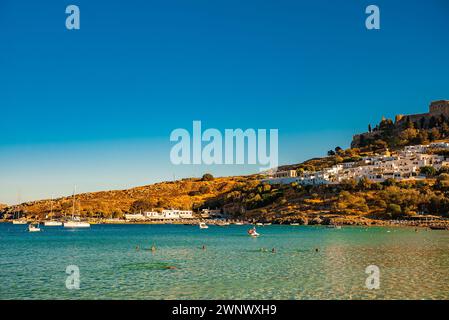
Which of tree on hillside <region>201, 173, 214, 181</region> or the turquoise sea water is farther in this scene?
tree on hillside <region>201, 173, 214, 181</region>

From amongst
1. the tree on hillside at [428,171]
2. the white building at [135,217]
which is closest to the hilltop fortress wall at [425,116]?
the tree on hillside at [428,171]

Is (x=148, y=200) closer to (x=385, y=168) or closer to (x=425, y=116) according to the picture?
(x=385, y=168)

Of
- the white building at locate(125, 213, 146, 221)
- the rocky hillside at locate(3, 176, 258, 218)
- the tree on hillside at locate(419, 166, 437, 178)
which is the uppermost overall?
the tree on hillside at locate(419, 166, 437, 178)

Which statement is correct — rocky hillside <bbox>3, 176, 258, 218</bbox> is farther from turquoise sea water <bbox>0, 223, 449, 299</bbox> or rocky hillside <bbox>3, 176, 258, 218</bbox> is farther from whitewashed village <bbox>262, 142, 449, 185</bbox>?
turquoise sea water <bbox>0, 223, 449, 299</bbox>

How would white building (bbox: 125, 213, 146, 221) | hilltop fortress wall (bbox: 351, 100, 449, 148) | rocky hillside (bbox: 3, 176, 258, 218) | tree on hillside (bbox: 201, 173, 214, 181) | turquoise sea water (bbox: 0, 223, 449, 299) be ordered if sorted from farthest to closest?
tree on hillside (bbox: 201, 173, 214, 181)
hilltop fortress wall (bbox: 351, 100, 449, 148)
rocky hillside (bbox: 3, 176, 258, 218)
white building (bbox: 125, 213, 146, 221)
turquoise sea water (bbox: 0, 223, 449, 299)

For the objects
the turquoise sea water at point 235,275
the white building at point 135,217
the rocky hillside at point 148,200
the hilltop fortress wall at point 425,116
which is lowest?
the white building at point 135,217

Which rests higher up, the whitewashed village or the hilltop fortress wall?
the hilltop fortress wall

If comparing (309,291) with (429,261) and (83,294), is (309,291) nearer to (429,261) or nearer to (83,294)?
(83,294)

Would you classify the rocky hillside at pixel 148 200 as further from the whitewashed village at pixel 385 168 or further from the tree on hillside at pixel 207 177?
the whitewashed village at pixel 385 168

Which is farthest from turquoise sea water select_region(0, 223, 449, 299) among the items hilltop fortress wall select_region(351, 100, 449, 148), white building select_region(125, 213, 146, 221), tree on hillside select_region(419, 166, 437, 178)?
hilltop fortress wall select_region(351, 100, 449, 148)

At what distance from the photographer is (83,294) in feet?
75.9

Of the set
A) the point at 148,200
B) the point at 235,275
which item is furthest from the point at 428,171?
the point at 148,200
